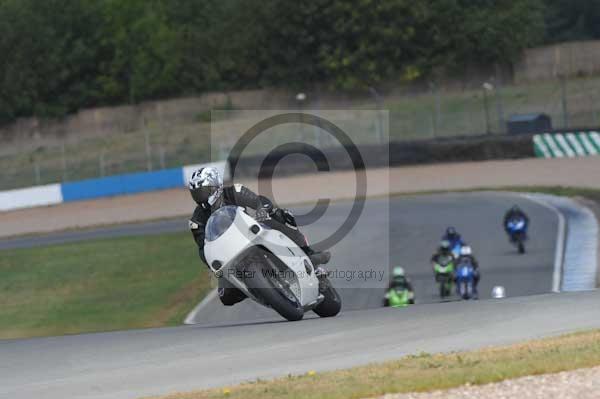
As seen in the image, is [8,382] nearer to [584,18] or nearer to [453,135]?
[453,135]

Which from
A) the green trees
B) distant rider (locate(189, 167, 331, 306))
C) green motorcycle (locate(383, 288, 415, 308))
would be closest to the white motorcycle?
distant rider (locate(189, 167, 331, 306))

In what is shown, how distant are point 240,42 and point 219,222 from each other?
49.8 meters

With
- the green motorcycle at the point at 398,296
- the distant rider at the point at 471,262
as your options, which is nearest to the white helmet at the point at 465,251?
the distant rider at the point at 471,262

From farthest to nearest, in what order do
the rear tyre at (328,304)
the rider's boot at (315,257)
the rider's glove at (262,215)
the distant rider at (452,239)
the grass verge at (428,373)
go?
1. the distant rider at (452,239)
2. the rear tyre at (328,304)
3. the rider's boot at (315,257)
4. the rider's glove at (262,215)
5. the grass verge at (428,373)

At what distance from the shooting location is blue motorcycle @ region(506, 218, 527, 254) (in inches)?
833

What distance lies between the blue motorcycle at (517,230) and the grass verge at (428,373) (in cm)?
1371

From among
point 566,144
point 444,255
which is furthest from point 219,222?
point 566,144

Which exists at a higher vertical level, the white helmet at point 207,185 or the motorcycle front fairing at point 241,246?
the white helmet at point 207,185

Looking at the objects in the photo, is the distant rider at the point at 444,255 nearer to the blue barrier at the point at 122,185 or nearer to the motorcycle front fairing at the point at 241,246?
the motorcycle front fairing at the point at 241,246

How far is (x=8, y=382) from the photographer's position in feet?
26.0

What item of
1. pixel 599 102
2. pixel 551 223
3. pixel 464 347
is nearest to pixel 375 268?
pixel 551 223

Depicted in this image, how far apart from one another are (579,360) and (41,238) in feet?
81.1

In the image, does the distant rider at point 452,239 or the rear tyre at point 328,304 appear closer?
the rear tyre at point 328,304

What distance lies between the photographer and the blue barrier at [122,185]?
36.1 metres
